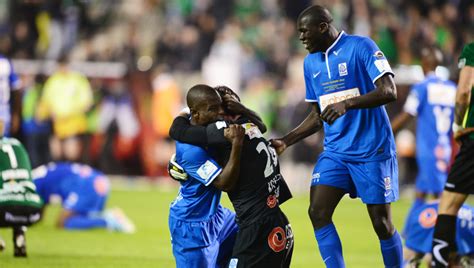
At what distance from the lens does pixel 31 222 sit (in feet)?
33.2

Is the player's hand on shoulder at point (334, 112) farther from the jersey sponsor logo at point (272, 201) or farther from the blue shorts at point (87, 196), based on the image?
the blue shorts at point (87, 196)

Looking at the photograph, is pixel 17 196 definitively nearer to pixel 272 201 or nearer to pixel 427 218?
pixel 272 201

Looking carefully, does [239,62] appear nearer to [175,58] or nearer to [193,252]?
[175,58]

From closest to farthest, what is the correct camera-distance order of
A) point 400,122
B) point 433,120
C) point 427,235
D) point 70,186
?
point 427,235 → point 400,122 → point 433,120 → point 70,186

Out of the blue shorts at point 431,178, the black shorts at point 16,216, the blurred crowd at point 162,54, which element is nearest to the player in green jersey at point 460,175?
the black shorts at point 16,216

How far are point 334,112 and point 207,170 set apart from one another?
103 centimetres

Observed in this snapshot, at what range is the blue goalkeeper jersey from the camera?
7.20 m

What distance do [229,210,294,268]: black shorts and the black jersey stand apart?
0.07m

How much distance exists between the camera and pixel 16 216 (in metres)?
9.95

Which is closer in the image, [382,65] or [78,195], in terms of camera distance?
[382,65]

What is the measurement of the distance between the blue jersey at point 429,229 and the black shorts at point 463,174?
1567 mm

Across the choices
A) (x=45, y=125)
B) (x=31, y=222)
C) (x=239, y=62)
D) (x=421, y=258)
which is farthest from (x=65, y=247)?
(x=239, y=62)

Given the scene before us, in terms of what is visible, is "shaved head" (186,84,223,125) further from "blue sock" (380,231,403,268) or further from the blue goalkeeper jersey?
"blue sock" (380,231,403,268)

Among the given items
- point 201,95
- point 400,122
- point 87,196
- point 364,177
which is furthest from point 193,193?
point 87,196
